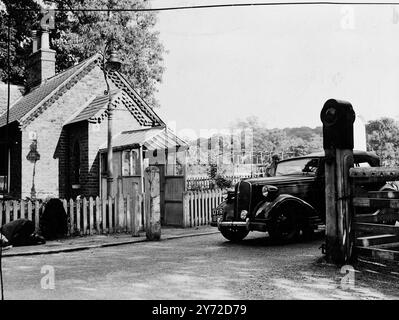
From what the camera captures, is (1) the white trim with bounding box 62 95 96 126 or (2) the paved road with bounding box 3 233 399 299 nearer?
(2) the paved road with bounding box 3 233 399 299

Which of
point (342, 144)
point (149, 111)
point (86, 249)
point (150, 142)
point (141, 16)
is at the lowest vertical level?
point (86, 249)

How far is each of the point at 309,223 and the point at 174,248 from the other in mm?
2600

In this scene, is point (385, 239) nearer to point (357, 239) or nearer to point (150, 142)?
point (357, 239)

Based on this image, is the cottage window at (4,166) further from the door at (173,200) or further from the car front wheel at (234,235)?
the car front wheel at (234,235)

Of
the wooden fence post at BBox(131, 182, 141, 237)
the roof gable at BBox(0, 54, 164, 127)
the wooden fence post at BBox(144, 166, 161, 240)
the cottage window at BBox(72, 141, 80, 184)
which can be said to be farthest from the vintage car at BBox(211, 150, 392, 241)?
the cottage window at BBox(72, 141, 80, 184)

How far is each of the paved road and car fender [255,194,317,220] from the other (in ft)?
1.88

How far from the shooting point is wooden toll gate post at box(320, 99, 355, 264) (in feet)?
19.9

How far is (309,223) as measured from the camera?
8.22m

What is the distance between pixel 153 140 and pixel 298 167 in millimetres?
6619

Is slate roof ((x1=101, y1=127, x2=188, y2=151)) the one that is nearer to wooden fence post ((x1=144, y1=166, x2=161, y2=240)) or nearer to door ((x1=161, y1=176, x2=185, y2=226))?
door ((x1=161, y1=176, x2=185, y2=226))

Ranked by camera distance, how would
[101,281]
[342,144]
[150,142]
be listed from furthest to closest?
1. [150,142]
2. [342,144]
3. [101,281]

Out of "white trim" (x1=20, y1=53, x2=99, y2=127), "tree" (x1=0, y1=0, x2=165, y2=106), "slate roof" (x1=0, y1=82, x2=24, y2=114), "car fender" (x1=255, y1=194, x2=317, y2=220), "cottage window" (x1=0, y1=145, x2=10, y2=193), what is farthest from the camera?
"tree" (x1=0, y1=0, x2=165, y2=106)

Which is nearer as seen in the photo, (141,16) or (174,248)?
(174,248)
